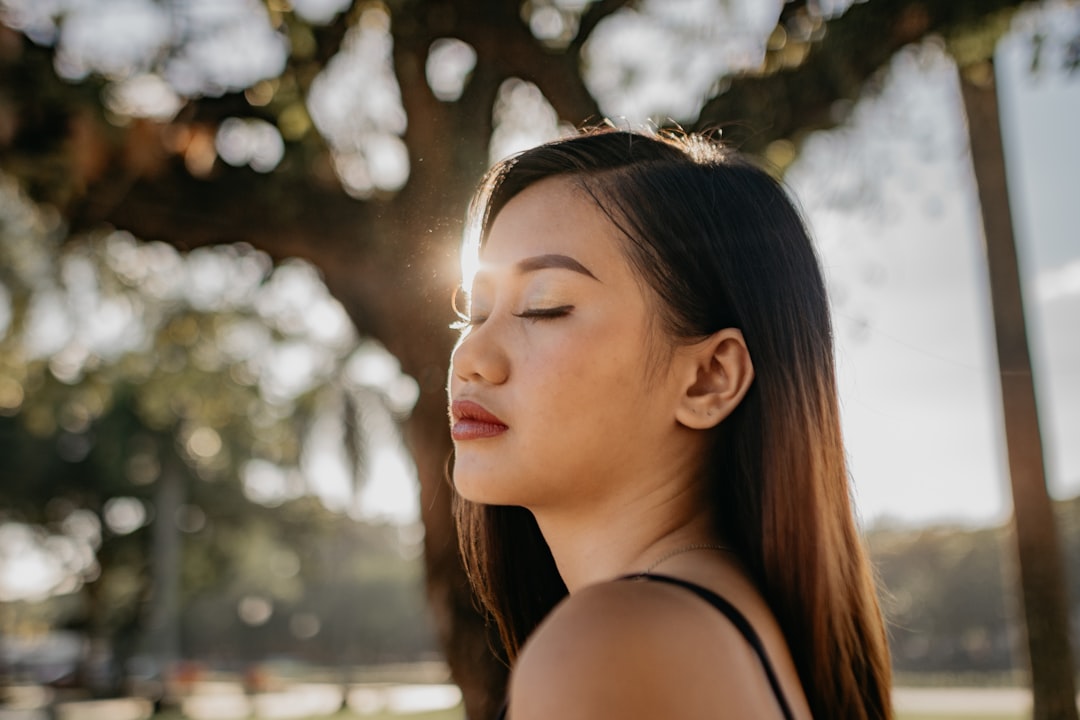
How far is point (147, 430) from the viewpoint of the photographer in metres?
37.3

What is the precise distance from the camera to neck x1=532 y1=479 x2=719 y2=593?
151cm

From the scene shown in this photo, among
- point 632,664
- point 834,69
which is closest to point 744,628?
point 632,664

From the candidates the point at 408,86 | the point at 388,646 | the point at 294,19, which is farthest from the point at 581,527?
the point at 388,646

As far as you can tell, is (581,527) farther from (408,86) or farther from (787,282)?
(408,86)

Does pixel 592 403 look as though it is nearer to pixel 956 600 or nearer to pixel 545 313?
pixel 545 313

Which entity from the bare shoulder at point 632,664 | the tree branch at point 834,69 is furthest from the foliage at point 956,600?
the bare shoulder at point 632,664

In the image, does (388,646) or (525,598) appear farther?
(388,646)

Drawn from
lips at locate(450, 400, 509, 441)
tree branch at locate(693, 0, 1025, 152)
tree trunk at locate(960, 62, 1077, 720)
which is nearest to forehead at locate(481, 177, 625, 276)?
lips at locate(450, 400, 509, 441)

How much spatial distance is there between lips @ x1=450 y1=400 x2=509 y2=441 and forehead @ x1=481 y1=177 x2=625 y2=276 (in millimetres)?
235

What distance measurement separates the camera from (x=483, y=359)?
1543 mm

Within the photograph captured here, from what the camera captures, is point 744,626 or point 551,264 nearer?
point 744,626

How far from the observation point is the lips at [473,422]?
1544 millimetres

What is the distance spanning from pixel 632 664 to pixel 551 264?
0.67m

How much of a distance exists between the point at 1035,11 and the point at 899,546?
96.6 ft
